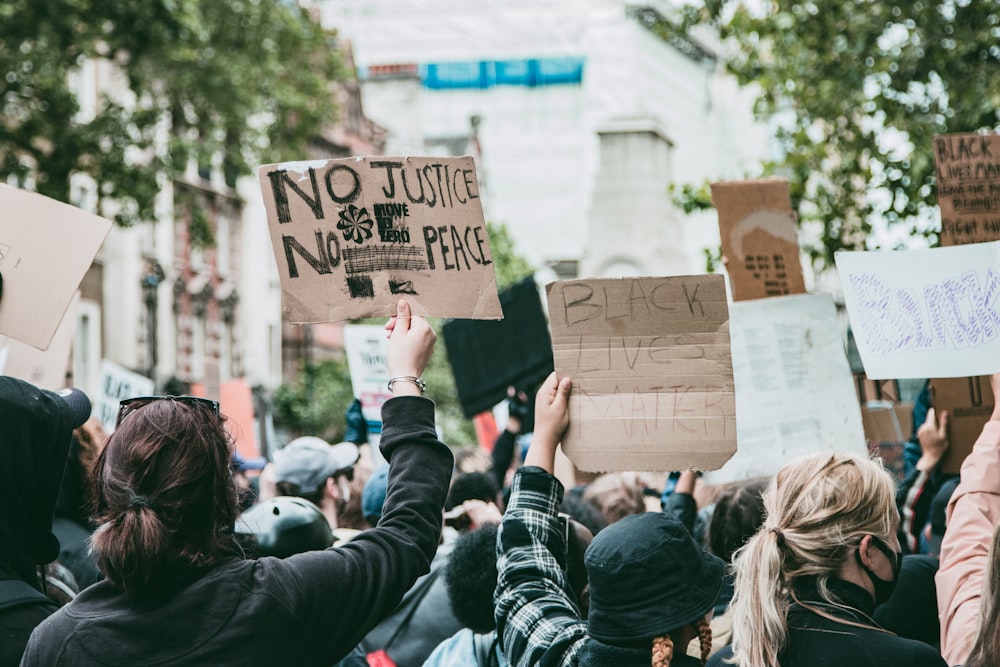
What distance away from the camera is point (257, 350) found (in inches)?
1496

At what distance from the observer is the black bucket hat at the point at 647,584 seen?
2.61 meters

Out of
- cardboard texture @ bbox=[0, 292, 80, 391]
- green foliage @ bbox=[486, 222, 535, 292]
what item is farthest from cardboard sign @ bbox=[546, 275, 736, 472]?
green foliage @ bbox=[486, 222, 535, 292]

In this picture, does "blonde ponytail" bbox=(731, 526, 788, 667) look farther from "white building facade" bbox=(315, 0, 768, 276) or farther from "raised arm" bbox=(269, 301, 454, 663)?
"white building facade" bbox=(315, 0, 768, 276)

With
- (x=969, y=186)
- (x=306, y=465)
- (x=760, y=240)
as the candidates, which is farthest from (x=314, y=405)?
(x=969, y=186)

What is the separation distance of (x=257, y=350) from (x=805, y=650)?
36257mm

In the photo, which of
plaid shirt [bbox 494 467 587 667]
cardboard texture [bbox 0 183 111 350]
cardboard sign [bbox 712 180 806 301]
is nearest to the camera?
plaid shirt [bbox 494 467 587 667]

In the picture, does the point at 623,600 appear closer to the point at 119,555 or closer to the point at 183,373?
the point at 119,555

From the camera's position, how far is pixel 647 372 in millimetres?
3141

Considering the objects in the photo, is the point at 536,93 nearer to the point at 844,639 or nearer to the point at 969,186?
the point at 969,186

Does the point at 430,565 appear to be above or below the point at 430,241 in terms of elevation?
below

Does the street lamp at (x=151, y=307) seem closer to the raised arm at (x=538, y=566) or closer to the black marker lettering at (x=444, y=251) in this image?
the black marker lettering at (x=444, y=251)

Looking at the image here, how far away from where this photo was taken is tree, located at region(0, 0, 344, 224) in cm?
1623

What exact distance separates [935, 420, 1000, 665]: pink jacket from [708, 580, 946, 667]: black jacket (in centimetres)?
41

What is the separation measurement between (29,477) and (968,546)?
2.22 meters
